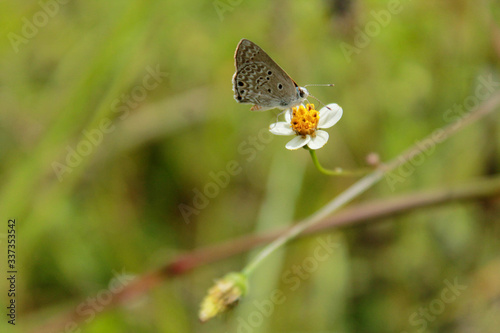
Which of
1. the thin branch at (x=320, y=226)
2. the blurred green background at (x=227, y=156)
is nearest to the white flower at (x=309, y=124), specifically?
the thin branch at (x=320, y=226)

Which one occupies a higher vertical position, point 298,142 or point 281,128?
point 281,128

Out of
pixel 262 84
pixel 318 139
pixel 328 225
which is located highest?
pixel 262 84

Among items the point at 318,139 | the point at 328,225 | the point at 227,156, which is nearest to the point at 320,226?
the point at 328,225

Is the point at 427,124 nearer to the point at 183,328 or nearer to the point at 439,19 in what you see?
the point at 439,19

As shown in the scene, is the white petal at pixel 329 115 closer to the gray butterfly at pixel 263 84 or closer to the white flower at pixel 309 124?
the white flower at pixel 309 124

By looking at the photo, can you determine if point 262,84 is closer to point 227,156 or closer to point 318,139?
point 318,139

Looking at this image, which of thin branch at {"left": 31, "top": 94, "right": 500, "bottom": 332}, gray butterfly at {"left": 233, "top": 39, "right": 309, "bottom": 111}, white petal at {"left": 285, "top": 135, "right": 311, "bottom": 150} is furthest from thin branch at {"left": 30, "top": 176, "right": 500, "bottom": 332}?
gray butterfly at {"left": 233, "top": 39, "right": 309, "bottom": 111}

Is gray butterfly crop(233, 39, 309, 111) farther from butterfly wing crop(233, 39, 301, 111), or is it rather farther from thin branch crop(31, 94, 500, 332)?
thin branch crop(31, 94, 500, 332)
